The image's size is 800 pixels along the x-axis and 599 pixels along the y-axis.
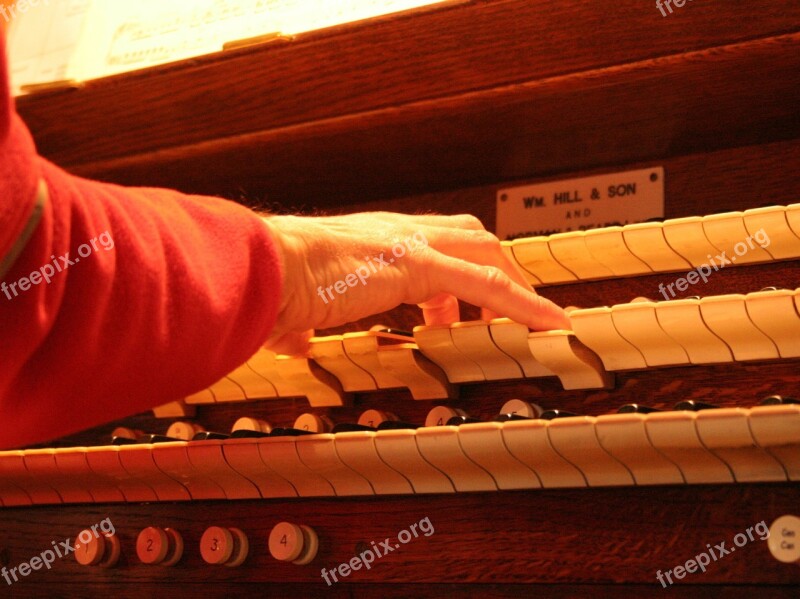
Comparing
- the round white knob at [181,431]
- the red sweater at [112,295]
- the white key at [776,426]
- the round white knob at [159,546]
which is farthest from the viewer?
the round white knob at [181,431]

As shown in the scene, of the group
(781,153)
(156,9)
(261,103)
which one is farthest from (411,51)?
(156,9)

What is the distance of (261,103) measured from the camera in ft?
4.06

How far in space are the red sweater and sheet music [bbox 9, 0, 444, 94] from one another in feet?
1.59

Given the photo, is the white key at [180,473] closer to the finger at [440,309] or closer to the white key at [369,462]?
the white key at [369,462]

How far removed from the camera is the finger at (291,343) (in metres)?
1.08

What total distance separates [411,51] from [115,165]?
49 centimetres

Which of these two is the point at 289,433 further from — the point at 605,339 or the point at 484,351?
the point at 605,339

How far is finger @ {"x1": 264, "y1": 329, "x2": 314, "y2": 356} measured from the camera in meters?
1.08

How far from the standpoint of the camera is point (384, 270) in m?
0.99

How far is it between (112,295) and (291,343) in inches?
14.7

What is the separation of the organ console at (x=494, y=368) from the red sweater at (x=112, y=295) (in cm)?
22

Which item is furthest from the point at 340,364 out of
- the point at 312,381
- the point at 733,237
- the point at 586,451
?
the point at 733,237

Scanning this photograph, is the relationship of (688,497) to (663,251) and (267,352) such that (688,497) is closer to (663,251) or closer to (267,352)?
(663,251)

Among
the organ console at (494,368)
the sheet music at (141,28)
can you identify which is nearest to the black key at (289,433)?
the organ console at (494,368)
